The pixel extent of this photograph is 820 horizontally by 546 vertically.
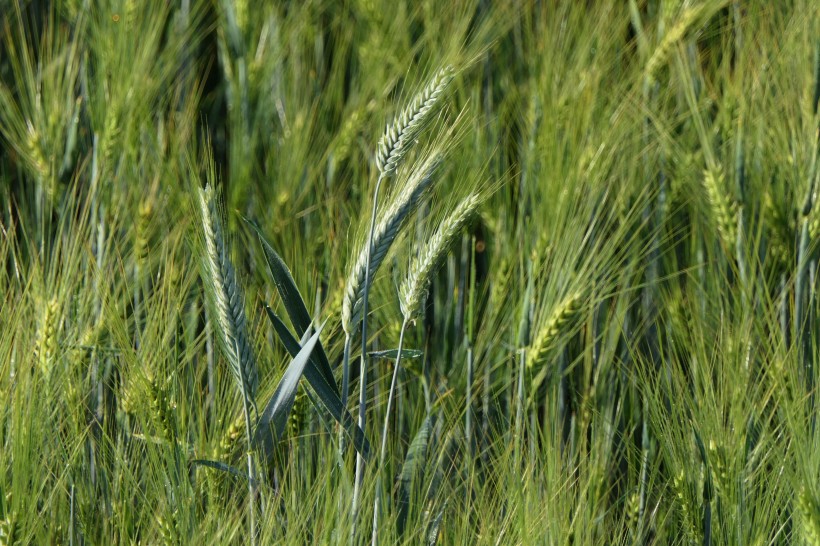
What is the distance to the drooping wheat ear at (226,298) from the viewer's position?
96 cm

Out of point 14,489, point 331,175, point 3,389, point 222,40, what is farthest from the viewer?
point 222,40

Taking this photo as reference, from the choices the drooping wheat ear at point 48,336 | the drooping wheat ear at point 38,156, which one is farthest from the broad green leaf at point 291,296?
the drooping wheat ear at point 38,156

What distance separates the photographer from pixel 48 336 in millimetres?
1219

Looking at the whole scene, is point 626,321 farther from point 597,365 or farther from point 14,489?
point 14,489

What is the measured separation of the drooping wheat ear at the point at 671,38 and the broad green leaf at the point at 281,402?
1000 millimetres

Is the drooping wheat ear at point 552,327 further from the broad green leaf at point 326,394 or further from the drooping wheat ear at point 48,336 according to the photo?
the drooping wheat ear at point 48,336

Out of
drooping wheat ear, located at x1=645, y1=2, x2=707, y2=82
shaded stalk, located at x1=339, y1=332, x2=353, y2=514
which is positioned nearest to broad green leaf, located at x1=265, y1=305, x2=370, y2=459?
shaded stalk, located at x1=339, y1=332, x2=353, y2=514

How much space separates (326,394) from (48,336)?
40cm

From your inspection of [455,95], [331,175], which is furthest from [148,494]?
[455,95]

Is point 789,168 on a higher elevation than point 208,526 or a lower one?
higher

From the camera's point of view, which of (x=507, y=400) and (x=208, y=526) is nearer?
(x=208, y=526)

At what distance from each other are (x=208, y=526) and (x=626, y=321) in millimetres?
918

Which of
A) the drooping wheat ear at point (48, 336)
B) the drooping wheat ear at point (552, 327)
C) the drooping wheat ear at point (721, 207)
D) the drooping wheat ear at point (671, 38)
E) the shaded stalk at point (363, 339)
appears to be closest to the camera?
the shaded stalk at point (363, 339)

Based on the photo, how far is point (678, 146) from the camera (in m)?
1.69
